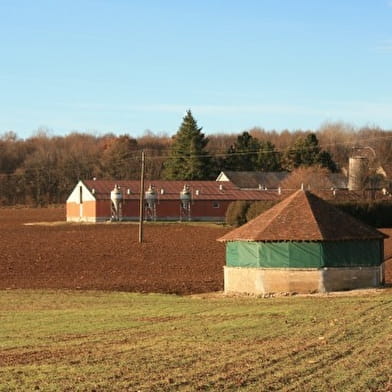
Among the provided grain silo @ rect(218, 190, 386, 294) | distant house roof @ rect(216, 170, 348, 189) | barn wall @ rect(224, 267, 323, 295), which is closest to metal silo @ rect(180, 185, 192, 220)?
distant house roof @ rect(216, 170, 348, 189)

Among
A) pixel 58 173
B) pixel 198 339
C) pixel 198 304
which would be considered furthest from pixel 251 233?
pixel 58 173

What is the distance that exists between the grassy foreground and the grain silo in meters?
4.88

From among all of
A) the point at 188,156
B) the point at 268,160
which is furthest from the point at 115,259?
the point at 268,160

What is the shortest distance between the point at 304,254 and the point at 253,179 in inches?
3251

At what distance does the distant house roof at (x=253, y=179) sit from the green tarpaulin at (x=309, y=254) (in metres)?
78.3

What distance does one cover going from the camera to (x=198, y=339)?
59.9 feet

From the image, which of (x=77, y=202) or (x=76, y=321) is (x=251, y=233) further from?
(x=77, y=202)

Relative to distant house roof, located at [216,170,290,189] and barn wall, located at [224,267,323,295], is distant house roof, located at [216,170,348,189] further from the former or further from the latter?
barn wall, located at [224,267,323,295]

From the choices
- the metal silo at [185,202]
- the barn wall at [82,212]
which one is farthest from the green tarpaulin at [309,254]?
the barn wall at [82,212]

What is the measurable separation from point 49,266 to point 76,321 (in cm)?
2367

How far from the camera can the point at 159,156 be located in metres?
167

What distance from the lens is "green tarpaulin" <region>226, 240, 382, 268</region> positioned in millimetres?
33278

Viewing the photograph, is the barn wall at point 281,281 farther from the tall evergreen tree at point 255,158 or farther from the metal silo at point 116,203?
the tall evergreen tree at point 255,158

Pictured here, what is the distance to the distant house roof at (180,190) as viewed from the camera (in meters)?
93.1
